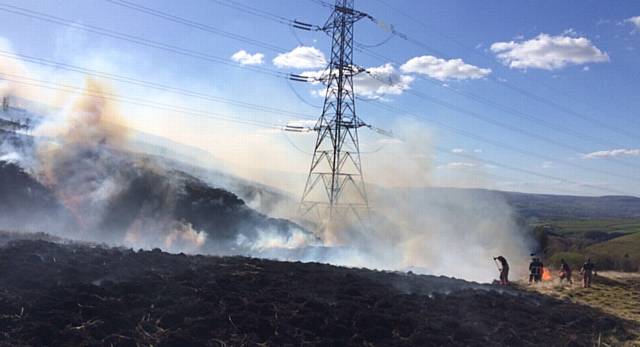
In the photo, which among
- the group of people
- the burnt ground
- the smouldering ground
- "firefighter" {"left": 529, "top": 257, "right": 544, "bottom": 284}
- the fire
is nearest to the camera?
the burnt ground

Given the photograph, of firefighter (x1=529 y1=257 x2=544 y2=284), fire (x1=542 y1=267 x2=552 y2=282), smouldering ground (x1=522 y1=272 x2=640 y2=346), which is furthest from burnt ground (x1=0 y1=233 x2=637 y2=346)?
fire (x1=542 y1=267 x2=552 y2=282)

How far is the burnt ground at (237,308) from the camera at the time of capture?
1355cm

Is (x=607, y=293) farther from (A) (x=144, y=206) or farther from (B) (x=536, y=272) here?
(A) (x=144, y=206)

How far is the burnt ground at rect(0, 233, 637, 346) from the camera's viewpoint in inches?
534

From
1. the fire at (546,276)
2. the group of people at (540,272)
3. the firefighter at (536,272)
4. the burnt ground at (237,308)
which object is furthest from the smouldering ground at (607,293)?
the burnt ground at (237,308)

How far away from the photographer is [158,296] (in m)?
16.0

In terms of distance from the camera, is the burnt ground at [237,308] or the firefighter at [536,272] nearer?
the burnt ground at [237,308]

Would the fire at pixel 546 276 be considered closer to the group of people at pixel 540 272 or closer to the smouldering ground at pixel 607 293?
the smouldering ground at pixel 607 293

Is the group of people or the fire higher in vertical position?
the group of people

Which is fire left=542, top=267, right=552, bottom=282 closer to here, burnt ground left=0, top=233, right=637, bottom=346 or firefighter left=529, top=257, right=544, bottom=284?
firefighter left=529, top=257, right=544, bottom=284

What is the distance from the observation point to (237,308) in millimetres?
15695

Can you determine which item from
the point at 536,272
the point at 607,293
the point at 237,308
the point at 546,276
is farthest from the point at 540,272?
the point at 237,308

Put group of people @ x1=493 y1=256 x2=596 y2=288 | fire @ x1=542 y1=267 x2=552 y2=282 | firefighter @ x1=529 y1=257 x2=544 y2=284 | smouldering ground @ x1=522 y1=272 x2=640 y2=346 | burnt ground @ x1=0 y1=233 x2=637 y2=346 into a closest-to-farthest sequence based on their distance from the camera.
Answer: burnt ground @ x1=0 y1=233 x2=637 y2=346 < smouldering ground @ x1=522 y1=272 x2=640 y2=346 < group of people @ x1=493 y1=256 x2=596 y2=288 < firefighter @ x1=529 y1=257 x2=544 y2=284 < fire @ x1=542 y1=267 x2=552 y2=282

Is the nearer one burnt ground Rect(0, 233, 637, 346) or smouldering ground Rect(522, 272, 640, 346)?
burnt ground Rect(0, 233, 637, 346)
